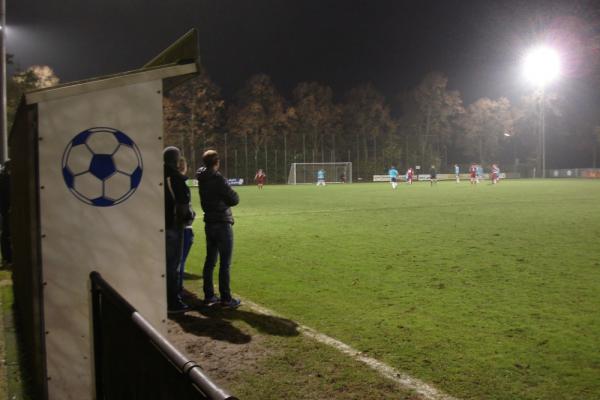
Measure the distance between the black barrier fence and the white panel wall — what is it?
0.21m

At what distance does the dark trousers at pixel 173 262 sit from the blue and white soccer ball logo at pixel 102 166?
8.32 feet

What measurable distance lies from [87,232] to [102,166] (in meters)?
0.43

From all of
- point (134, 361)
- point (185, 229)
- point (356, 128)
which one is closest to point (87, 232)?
point (134, 361)

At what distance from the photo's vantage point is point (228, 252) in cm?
641

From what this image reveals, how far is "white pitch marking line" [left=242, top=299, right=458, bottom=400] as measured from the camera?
378 cm

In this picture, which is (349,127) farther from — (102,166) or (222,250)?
(102,166)

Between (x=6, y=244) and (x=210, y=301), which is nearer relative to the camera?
(x=210, y=301)

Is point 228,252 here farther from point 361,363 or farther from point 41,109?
point 41,109

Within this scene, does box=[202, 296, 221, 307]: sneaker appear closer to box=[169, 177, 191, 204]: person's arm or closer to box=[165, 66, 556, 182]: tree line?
box=[169, 177, 191, 204]: person's arm

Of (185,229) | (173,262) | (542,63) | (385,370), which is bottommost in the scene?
(385,370)

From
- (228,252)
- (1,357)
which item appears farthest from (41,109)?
(228,252)

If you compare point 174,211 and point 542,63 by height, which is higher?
point 542,63

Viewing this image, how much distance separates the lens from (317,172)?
63000 mm

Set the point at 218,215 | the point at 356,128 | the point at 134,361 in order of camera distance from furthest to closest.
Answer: the point at 356,128
the point at 218,215
the point at 134,361
